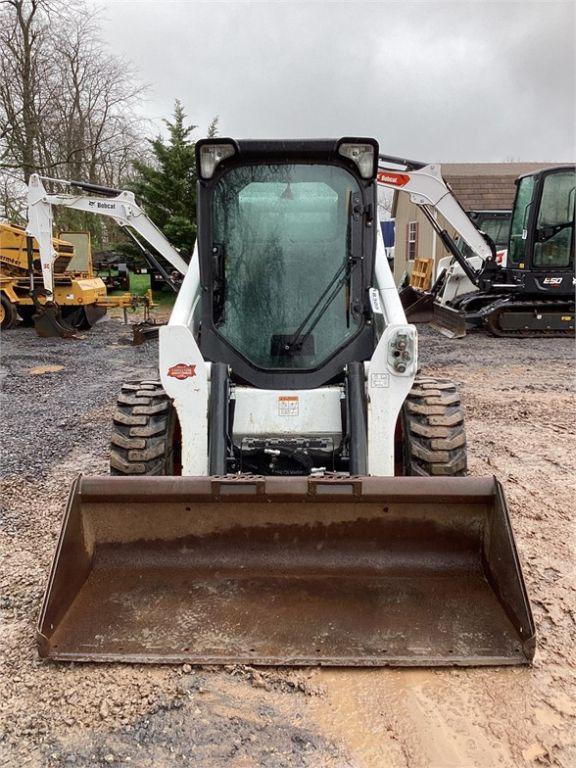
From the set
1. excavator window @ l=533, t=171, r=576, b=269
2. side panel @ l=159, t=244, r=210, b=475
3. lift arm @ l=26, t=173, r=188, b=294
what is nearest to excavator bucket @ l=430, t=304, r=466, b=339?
excavator window @ l=533, t=171, r=576, b=269

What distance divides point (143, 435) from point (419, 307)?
11.3 meters

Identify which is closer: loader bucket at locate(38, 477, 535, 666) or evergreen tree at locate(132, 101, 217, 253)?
loader bucket at locate(38, 477, 535, 666)

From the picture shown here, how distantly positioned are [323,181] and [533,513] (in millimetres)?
2585

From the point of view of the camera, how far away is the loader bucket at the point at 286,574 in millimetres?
2555

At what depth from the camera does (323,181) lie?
3678mm

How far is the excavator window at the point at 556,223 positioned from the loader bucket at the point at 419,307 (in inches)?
98.6

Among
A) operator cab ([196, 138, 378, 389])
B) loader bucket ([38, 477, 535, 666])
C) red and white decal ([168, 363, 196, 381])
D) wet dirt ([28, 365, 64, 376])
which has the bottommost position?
wet dirt ([28, 365, 64, 376])

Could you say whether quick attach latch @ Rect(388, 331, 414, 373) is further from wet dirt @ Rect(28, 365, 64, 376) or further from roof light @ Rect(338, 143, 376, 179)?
wet dirt @ Rect(28, 365, 64, 376)

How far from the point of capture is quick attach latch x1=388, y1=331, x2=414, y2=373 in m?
3.30

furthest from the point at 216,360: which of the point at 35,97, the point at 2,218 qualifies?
the point at 35,97

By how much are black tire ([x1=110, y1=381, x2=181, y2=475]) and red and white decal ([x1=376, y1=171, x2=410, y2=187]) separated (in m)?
7.34

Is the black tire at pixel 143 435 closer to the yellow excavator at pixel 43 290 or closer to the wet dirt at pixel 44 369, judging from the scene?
the wet dirt at pixel 44 369

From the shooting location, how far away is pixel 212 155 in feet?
11.8

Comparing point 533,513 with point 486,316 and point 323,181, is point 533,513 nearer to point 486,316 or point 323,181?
point 323,181
